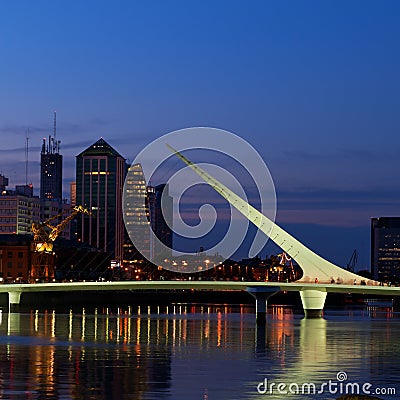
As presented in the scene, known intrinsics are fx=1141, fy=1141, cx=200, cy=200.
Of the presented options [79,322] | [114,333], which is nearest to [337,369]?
[114,333]

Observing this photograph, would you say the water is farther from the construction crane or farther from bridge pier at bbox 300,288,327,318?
the construction crane

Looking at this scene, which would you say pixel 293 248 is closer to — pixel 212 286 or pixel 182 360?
pixel 212 286

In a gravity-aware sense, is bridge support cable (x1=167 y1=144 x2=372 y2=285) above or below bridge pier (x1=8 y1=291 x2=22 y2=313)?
above

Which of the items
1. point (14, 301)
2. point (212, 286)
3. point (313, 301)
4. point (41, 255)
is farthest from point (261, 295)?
point (41, 255)

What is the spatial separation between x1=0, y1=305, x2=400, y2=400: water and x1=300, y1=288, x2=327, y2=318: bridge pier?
68.9ft

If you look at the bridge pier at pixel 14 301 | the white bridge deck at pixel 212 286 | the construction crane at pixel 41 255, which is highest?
the construction crane at pixel 41 255

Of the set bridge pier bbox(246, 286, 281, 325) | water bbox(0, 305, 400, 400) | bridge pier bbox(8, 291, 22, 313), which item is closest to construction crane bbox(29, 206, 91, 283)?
bridge pier bbox(8, 291, 22, 313)

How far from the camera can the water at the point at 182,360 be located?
135 feet

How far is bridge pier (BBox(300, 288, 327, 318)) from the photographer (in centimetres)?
11100

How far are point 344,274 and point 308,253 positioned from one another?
13.8 ft

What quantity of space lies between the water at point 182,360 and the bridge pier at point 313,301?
826 inches

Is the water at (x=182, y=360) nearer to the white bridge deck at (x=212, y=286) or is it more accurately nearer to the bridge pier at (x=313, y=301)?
the white bridge deck at (x=212, y=286)

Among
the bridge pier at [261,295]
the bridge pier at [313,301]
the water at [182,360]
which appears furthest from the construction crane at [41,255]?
the water at [182,360]

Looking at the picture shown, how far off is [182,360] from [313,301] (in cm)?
5777
